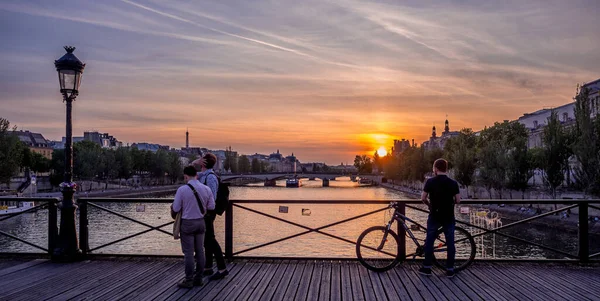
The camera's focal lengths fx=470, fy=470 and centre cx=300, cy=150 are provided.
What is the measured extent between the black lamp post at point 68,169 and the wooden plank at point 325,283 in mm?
5683

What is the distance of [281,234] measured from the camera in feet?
112

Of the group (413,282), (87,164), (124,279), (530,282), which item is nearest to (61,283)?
(124,279)

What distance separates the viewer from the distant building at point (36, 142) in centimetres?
13960

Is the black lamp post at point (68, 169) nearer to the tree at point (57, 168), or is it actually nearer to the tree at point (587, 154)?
the tree at point (587, 154)

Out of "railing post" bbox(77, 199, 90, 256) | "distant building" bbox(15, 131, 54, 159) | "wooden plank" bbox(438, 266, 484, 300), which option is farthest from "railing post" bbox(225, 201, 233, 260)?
"distant building" bbox(15, 131, 54, 159)

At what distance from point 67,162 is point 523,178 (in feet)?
187

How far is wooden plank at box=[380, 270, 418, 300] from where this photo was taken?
782 cm

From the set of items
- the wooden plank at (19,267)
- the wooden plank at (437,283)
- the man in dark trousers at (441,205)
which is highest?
the man in dark trousers at (441,205)

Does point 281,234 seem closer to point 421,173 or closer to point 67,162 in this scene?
point 67,162

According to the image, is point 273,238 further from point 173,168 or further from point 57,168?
point 173,168

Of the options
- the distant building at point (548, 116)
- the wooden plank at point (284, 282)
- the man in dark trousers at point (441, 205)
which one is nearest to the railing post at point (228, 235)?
the wooden plank at point (284, 282)

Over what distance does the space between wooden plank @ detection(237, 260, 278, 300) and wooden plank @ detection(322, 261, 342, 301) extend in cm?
121

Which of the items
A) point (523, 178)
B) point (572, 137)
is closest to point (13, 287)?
point (572, 137)

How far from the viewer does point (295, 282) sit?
8.69 metres
